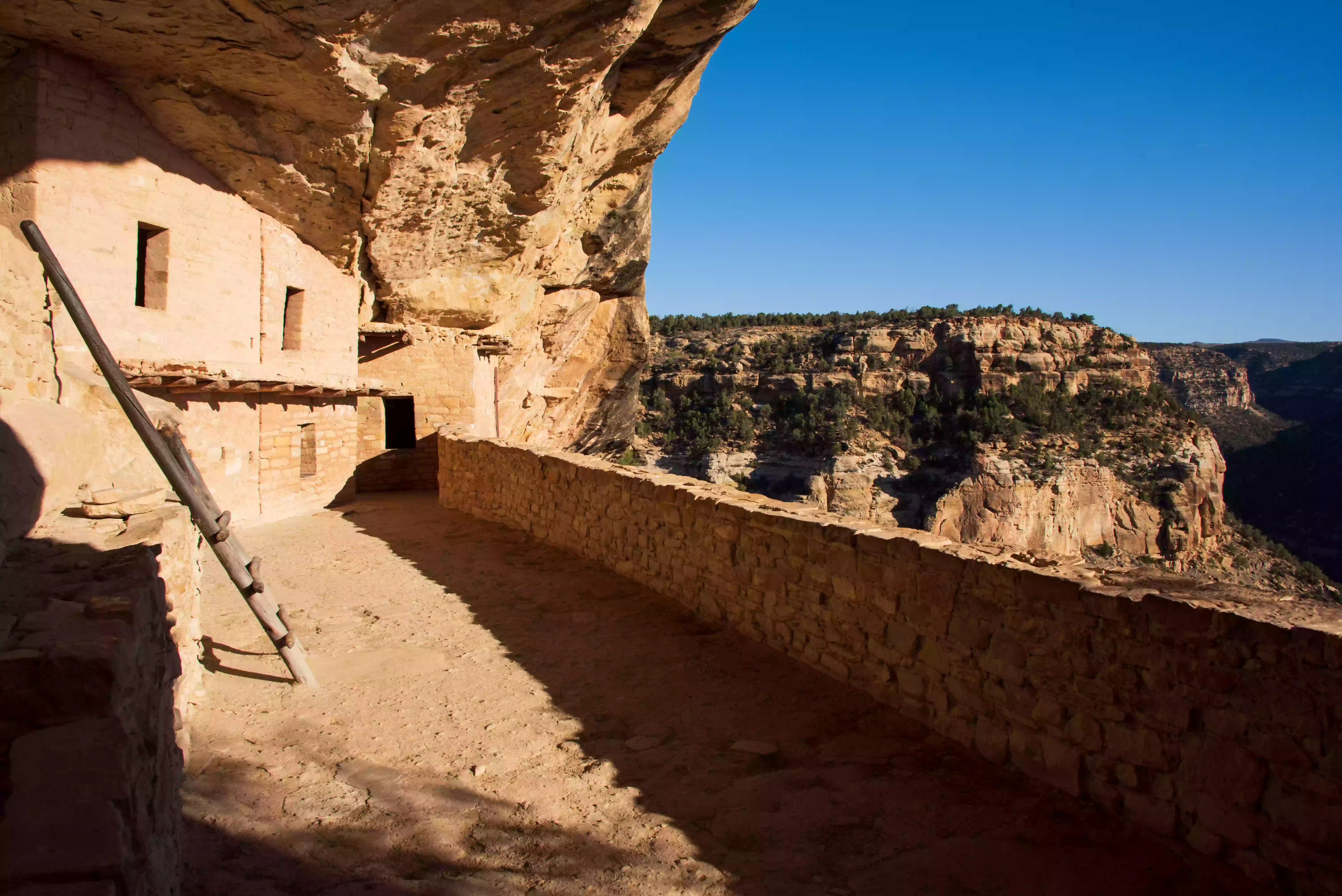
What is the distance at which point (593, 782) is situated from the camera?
344cm

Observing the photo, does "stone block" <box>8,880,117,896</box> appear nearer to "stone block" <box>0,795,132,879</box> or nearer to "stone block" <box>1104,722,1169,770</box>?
"stone block" <box>0,795,132,879</box>

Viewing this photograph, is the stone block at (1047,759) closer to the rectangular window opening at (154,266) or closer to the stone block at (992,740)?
the stone block at (992,740)

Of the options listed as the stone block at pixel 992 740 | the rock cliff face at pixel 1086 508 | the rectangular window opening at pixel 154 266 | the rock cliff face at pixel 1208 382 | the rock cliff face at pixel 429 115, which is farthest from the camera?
the rock cliff face at pixel 1208 382

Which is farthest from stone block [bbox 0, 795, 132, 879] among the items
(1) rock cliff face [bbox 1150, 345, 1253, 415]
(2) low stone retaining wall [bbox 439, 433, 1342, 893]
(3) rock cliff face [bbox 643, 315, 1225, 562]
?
(1) rock cliff face [bbox 1150, 345, 1253, 415]

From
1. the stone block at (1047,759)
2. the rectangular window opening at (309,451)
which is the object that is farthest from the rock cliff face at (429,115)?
the stone block at (1047,759)

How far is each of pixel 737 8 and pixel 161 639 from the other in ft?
31.8

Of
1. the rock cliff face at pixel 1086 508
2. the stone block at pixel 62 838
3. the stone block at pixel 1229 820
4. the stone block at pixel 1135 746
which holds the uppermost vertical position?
the stone block at pixel 62 838

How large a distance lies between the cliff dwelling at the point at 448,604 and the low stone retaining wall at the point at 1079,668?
0.01 metres

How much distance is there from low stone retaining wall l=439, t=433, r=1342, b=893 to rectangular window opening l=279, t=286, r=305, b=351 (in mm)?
7224

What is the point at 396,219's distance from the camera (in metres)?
10.4

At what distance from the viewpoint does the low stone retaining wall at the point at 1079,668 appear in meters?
2.44

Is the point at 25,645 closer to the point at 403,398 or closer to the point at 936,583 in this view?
the point at 936,583

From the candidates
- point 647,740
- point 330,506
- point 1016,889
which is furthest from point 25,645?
point 330,506

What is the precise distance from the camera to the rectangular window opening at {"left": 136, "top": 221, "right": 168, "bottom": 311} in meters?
8.33
